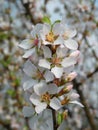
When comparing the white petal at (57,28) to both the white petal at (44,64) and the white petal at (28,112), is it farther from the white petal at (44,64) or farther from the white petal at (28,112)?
the white petal at (28,112)

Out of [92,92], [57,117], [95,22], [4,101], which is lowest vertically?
[92,92]

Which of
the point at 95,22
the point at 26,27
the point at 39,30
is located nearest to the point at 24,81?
the point at 39,30

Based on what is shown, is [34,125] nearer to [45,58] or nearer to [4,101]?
[45,58]

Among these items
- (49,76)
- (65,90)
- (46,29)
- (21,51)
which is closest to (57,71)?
(49,76)

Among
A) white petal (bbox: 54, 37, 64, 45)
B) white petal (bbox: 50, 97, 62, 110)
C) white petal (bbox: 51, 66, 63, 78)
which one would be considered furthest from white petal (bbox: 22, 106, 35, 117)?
white petal (bbox: 54, 37, 64, 45)

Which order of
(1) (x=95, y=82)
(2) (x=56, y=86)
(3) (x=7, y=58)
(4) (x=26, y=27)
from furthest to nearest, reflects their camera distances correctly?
(1) (x=95, y=82) → (4) (x=26, y=27) → (3) (x=7, y=58) → (2) (x=56, y=86)

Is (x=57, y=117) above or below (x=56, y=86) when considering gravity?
below

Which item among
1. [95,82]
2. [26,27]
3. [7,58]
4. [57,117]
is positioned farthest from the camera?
[95,82]

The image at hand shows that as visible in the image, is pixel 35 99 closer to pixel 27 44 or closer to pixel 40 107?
pixel 40 107
